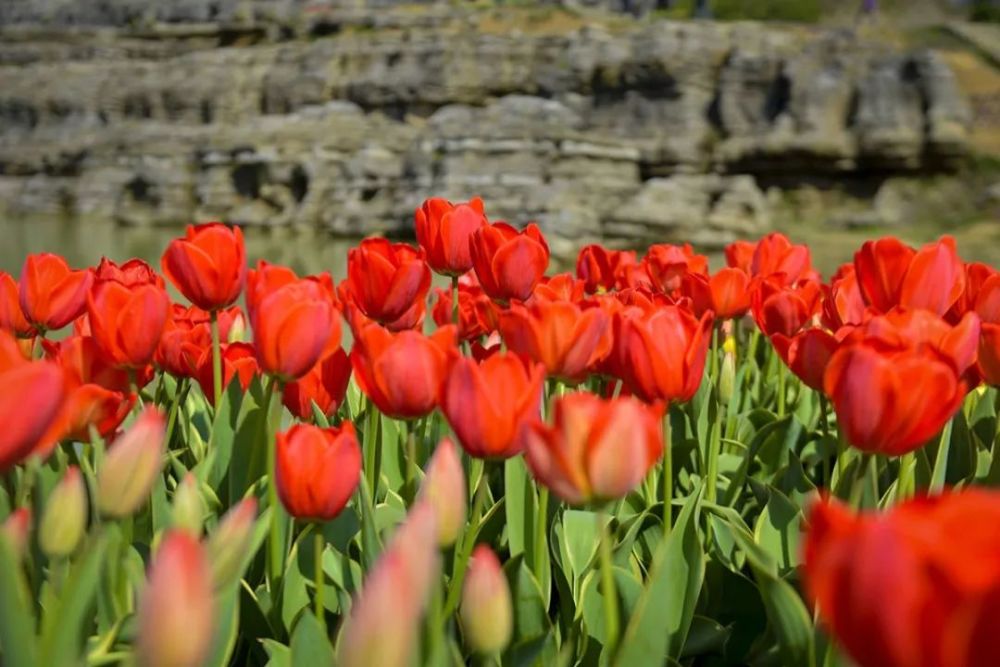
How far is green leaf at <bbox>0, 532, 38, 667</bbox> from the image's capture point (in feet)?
1.90

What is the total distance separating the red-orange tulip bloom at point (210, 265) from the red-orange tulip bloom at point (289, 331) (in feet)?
0.70

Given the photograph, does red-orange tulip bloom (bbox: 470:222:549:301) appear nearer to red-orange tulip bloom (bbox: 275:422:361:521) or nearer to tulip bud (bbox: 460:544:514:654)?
red-orange tulip bloom (bbox: 275:422:361:521)

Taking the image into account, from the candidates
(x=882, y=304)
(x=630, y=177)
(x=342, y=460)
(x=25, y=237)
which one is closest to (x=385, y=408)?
(x=342, y=460)

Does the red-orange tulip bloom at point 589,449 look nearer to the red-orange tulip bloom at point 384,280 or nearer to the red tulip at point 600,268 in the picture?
the red-orange tulip bloom at point 384,280

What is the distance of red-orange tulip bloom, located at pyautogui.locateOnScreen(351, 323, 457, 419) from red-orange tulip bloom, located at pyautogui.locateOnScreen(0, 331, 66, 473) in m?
0.33

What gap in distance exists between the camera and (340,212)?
14.7 meters

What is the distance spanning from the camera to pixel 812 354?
1055 millimetres

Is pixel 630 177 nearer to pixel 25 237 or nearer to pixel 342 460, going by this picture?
pixel 25 237

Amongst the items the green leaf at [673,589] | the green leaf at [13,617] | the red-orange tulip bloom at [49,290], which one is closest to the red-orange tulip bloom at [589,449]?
the green leaf at [673,589]

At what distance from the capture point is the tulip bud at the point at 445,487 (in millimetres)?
721

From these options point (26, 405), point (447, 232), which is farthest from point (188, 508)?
point (447, 232)

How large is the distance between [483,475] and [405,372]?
0.46ft

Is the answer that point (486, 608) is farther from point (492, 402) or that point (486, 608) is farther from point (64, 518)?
point (64, 518)

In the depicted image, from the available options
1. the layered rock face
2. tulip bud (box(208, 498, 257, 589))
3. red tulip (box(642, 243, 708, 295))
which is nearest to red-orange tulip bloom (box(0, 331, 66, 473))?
tulip bud (box(208, 498, 257, 589))
